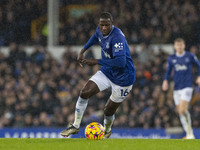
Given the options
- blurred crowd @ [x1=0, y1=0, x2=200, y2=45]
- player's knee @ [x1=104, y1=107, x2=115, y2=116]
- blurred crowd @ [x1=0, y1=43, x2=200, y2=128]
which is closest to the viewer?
player's knee @ [x1=104, y1=107, x2=115, y2=116]

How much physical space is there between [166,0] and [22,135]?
8.02 m

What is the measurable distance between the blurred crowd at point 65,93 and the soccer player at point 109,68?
19.8 feet

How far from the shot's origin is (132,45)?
1831cm

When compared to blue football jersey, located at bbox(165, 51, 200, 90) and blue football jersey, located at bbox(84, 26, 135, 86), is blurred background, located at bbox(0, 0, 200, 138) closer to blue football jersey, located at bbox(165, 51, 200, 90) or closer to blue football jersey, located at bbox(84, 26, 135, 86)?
blue football jersey, located at bbox(165, 51, 200, 90)

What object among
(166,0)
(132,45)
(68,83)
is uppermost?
(166,0)

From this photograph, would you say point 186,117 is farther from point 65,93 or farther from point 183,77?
point 65,93

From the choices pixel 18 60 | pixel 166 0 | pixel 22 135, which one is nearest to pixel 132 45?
pixel 166 0

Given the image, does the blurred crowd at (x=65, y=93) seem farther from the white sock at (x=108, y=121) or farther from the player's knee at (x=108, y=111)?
the player's knee at (x=108, y=111)

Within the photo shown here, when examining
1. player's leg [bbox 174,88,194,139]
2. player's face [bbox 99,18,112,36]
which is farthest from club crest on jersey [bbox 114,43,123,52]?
player's leg [bbox 174,88,194,139]

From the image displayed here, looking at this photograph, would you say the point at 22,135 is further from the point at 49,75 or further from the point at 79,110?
the point at 79,110

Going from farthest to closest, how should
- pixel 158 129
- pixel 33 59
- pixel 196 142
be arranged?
pixel 33 59 < pixel 158 129 < pixel 196 142

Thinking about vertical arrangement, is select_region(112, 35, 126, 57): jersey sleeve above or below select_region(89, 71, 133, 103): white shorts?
above

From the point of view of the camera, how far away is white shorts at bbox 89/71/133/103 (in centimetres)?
892

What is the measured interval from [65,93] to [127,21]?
12.6 feet
